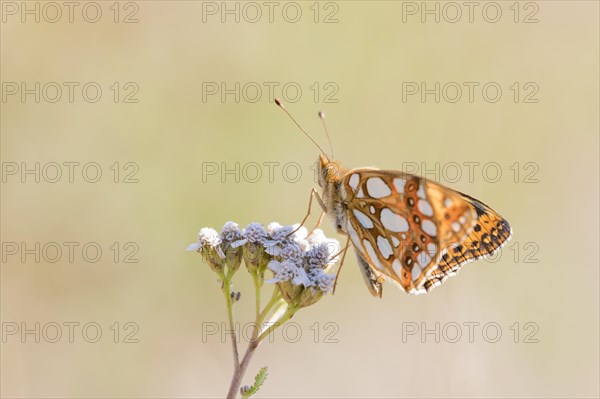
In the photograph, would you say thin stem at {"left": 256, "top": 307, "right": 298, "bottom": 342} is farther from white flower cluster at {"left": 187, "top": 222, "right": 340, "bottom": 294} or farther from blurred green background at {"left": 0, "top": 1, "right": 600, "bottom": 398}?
blurred green background at {"left": 0, "top": 1, "right": 600, "bottom": 398}

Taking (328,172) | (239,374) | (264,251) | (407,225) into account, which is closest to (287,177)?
(328,172)

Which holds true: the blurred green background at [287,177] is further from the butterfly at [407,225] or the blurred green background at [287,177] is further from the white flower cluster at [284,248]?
the white flower cluster at [284,248]

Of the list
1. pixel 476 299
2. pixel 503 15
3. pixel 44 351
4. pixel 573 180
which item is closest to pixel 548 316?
pixel 476 299

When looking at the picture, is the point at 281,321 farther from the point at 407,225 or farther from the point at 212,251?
the point at 407,225

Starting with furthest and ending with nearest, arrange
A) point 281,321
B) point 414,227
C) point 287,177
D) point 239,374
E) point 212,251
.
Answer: point 287,177 → point 212,251 → point 414,227 → point 281,321 → point 239,374

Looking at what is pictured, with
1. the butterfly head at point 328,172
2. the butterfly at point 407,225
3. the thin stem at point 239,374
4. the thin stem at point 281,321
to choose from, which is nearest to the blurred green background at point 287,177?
the butterfly at point 407,225
